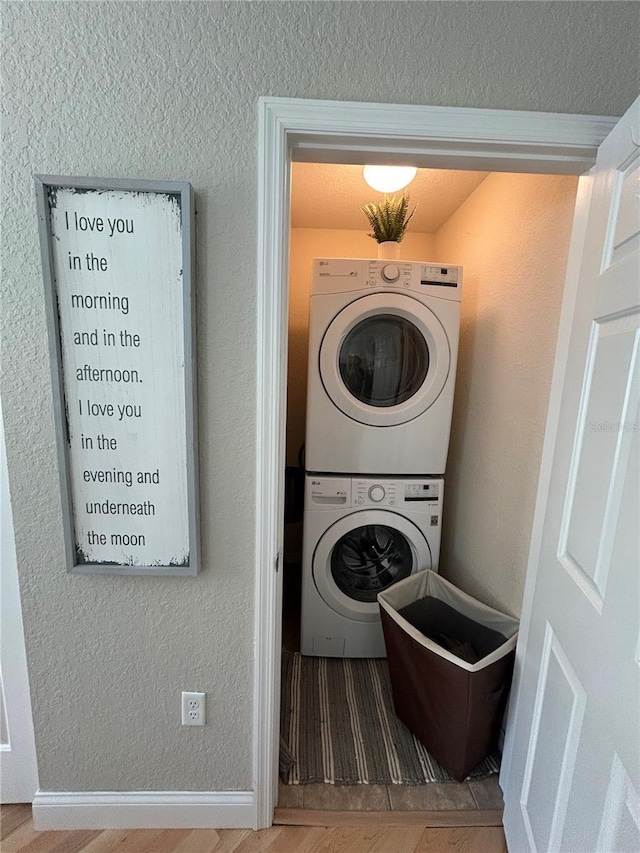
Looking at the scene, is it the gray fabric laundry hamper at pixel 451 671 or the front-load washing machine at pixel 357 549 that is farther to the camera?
the front-load washing machine at pixel 357 549

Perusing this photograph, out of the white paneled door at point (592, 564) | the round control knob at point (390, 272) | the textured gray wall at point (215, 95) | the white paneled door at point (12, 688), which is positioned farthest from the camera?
the round control knob at point (390, 272)

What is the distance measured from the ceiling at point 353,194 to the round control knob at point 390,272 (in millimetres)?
436

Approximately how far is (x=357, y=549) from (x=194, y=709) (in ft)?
3.14

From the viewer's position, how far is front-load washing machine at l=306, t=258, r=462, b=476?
164 cm

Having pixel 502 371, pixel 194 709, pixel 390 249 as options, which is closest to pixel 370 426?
pixel 502 371

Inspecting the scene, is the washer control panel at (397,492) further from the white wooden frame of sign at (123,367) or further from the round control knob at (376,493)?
the white wooden frame of sign at (123,367)

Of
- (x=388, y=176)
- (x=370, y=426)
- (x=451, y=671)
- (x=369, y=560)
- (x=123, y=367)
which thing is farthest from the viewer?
(x=369, y=560)

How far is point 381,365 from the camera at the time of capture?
1.79 m

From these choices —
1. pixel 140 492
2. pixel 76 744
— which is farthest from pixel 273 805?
pixel 140 492

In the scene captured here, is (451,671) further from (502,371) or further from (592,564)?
(502,371)

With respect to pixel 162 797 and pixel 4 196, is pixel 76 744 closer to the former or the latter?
pixel 162 797

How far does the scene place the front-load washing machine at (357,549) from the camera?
1795 mm

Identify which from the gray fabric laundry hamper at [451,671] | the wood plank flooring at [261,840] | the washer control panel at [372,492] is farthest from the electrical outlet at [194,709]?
the washer control panel at [372,492]

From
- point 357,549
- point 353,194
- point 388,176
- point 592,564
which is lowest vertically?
point 357,549
